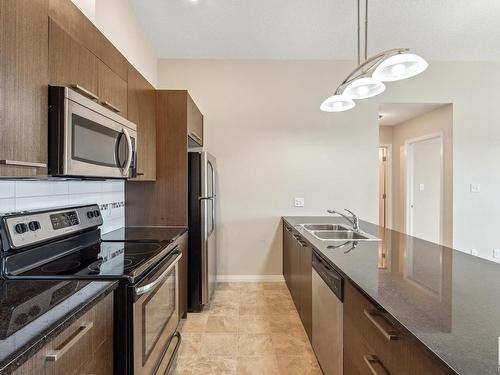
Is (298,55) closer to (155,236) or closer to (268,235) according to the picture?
(268,235)

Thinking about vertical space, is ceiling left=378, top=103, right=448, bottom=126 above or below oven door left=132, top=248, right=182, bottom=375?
above

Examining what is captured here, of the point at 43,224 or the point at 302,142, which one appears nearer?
the point at 43,224

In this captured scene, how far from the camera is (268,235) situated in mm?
3539

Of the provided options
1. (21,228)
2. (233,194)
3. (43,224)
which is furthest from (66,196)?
(233,194)

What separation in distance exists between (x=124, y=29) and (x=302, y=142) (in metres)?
2.26

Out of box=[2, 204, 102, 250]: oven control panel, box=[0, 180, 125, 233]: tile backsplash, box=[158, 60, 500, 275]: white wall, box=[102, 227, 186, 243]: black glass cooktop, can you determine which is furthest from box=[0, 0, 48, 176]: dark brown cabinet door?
box=[158, 60, 500, 275]: white wall

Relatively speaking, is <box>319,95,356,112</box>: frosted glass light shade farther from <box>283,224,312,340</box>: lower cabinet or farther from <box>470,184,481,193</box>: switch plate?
<box>470,184,481,193</box>: switch plate

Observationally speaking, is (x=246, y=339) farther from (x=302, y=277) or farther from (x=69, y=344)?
(x=69, y=344)

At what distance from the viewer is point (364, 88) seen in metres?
1.98

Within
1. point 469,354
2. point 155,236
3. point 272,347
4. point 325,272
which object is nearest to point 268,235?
point 272,347

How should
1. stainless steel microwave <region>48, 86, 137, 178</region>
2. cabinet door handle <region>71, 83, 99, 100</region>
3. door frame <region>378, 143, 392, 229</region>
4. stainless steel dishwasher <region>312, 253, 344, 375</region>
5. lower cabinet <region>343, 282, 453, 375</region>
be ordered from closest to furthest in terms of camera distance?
lower cabinet <region>343, 282, 453, 375</region>, stainless steel microwave <region>48, 86, 137, 178</region>, cabinet door handle <region>71, 83, 99, 100</region>, stainless steel dishwasher <region>312, 253, 344, 375</region>, door frame <region>378, 143, 392, 229</region>

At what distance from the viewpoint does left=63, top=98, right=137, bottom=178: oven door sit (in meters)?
1.21

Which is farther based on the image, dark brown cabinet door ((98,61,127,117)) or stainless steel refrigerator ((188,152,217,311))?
stainless steel refrigerator ((188,152,217,311))

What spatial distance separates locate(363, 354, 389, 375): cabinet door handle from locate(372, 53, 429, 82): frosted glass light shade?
57.4 inches
